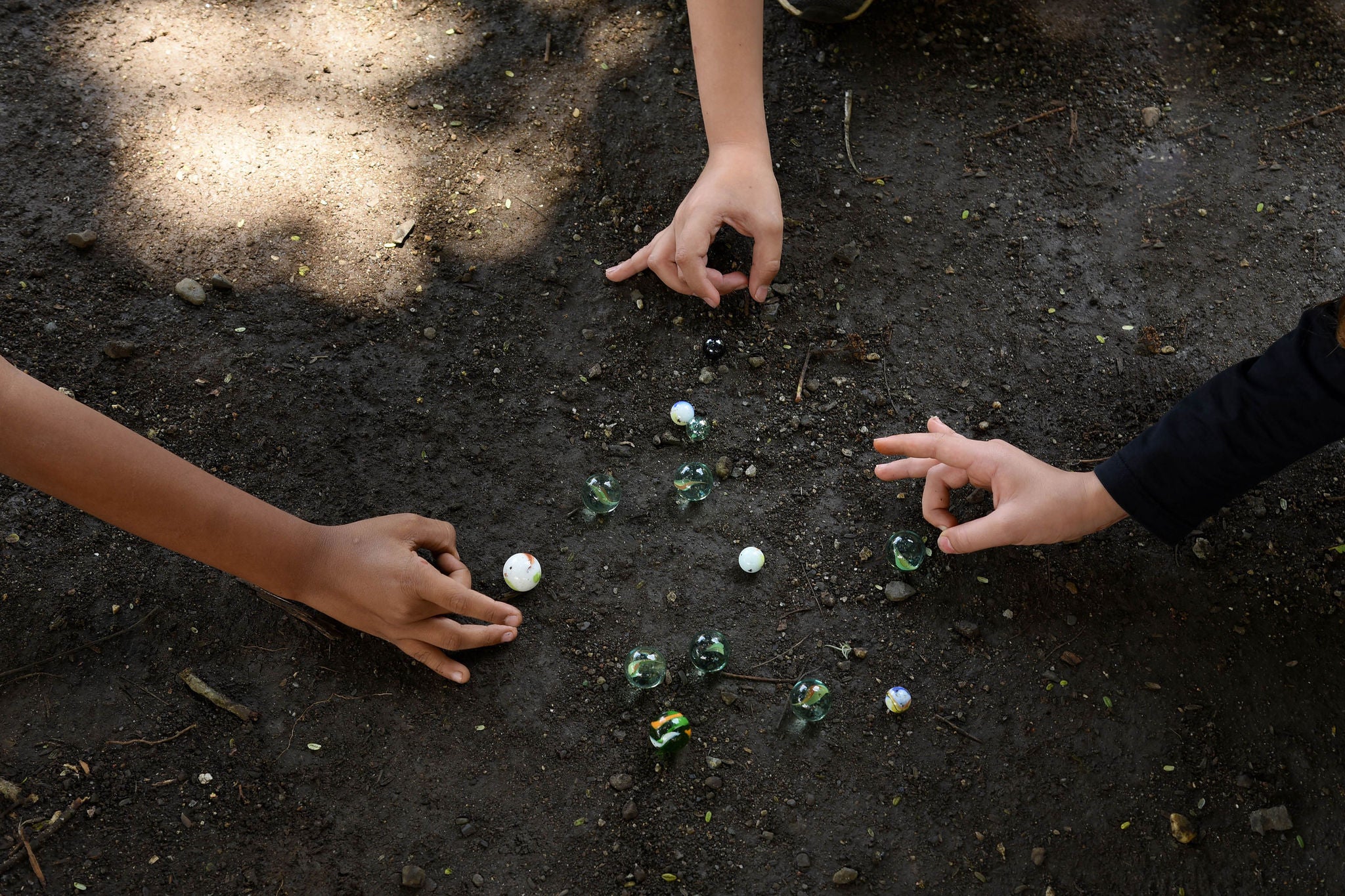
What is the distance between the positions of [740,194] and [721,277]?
258 mm

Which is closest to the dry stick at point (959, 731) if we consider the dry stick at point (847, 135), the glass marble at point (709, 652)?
the glass marble at point (709, 652)

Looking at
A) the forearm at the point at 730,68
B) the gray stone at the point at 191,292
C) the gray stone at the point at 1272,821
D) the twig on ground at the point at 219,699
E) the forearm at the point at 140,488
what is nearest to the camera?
the forearm at the point at 140,488

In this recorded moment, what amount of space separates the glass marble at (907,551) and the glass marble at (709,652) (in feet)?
1.68

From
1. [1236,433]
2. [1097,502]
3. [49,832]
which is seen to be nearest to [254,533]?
[49,832]

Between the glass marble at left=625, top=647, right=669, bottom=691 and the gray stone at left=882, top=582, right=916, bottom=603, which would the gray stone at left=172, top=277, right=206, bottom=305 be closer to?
the glass marble at left=625, top=647, right=669, bottom=691

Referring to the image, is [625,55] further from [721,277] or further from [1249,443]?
[1249,443]

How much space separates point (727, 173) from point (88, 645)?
213cm

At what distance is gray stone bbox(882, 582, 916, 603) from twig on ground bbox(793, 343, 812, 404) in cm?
61

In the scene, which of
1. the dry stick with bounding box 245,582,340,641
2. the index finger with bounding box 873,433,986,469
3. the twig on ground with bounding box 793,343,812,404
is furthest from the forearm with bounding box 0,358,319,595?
the index finger with bounding box 873,433,986,469

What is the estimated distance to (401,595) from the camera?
2.09 metres

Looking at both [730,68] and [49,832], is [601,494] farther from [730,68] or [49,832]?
[49,832]

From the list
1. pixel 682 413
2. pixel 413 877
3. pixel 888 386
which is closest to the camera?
pixel 413 877

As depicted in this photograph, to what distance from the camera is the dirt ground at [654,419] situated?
2100 millimetres

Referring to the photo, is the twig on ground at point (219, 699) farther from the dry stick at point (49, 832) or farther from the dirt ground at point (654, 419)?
the dry stick at point (49, 832)
